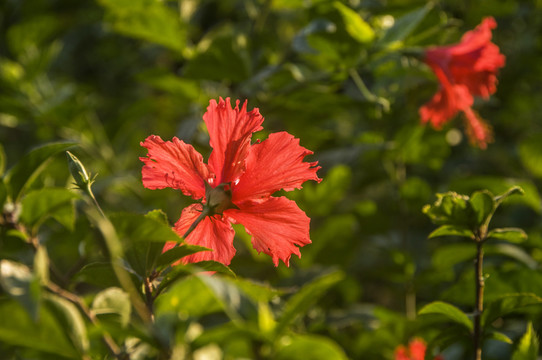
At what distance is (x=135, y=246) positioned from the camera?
0.65 meters

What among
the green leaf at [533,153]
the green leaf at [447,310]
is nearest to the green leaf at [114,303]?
the green leaf at [447,310]

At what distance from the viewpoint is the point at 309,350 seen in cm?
50

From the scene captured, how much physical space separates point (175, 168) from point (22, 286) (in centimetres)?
34

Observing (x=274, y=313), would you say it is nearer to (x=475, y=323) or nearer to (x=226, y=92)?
(x=475, y=323)

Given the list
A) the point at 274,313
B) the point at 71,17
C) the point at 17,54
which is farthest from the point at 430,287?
the point at 71,17

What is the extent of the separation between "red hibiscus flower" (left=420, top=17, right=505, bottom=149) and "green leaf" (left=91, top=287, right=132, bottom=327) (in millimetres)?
785

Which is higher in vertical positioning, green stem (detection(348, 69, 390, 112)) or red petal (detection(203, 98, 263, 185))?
red petal (detection(203, 98, 263, 185))

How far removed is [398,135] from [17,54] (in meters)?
1.36

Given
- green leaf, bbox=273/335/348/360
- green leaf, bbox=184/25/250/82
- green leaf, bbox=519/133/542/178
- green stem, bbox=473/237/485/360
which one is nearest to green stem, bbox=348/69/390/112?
A: green leaf, bbox=184/25/250/82

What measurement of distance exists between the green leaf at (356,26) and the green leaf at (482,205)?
0.56 metres

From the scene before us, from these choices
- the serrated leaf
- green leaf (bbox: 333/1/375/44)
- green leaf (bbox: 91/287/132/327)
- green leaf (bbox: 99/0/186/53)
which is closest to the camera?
the serrated leaf

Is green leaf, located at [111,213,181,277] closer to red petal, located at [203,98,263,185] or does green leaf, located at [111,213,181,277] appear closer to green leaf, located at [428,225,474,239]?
red petal, located at [203,98,263,185]

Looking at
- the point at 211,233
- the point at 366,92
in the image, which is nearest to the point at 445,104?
the point at 366,92

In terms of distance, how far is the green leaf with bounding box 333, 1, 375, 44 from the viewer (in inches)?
44.5
